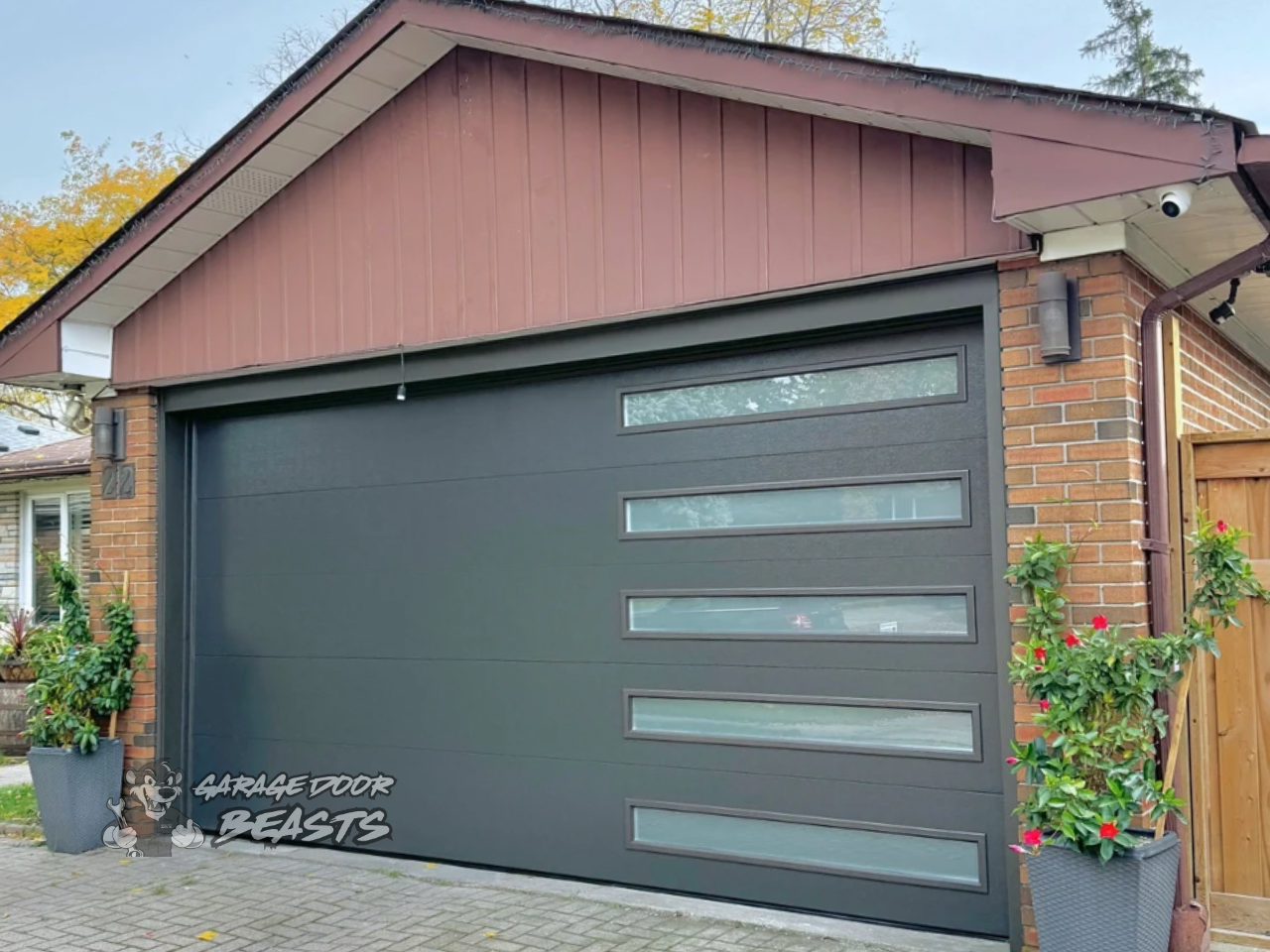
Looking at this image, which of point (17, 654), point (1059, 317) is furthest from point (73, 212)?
point (1059, 317)

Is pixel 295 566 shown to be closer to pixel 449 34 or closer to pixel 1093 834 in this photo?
pixel 449 34

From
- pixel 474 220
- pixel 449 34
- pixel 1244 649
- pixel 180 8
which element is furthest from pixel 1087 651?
pixel 180 8

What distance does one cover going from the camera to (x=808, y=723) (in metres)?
5.13

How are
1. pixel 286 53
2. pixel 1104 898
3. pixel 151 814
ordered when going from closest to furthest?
pixel 1104 898 → pixel 151 814 → pixel 286 53

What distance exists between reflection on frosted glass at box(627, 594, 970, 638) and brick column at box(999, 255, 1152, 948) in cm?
43

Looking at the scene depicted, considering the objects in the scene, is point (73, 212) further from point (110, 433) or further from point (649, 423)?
point (649, 423)

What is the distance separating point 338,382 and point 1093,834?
4.49 m

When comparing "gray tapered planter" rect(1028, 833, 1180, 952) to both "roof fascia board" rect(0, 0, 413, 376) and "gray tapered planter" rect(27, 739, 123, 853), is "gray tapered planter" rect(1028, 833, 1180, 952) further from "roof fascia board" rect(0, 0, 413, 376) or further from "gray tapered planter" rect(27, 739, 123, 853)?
"gray tapered planter" rect(27, 739, 123, 853)

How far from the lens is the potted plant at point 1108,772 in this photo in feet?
12.2

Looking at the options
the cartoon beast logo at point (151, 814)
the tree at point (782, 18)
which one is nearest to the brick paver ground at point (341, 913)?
the cartoon beast logo at point (151, 814)

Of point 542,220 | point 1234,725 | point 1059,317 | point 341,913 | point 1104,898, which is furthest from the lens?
point 542,220

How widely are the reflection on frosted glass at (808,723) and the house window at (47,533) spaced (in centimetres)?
876

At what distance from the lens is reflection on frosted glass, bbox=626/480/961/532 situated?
489 cm

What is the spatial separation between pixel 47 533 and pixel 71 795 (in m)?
6.73
